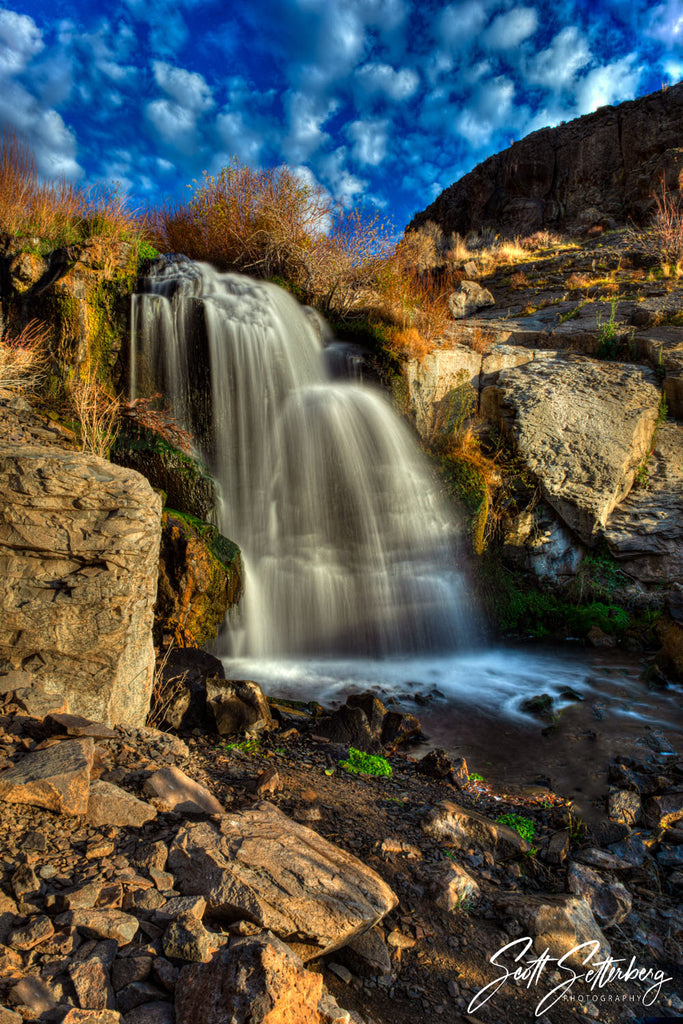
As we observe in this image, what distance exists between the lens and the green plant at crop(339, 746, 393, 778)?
10.8ft

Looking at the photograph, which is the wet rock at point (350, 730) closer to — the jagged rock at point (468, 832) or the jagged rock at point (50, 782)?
the jagged rock at point (468, 832)

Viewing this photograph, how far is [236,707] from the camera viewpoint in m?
3.52

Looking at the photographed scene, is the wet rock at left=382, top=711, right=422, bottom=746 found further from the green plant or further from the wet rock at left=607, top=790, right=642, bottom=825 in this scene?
the wet rock at left=607, top=790, right=642, bottom=825

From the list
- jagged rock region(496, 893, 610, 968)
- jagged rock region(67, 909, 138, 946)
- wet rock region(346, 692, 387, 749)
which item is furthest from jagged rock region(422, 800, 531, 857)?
jagged rock region(67, 909, 138, 946)

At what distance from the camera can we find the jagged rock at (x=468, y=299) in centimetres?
1516

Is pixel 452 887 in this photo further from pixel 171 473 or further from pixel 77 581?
pixel 171 473

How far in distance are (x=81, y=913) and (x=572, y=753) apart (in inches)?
150

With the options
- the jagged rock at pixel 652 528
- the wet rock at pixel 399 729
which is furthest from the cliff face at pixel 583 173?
the wet rock at pixel 399 729

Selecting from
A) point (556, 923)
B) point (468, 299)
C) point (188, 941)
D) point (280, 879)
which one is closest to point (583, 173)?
point (468, 299)

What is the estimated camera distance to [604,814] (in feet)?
10.7

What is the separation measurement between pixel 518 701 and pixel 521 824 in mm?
2405

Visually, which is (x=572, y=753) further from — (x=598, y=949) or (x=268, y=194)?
(x=268, y=194)

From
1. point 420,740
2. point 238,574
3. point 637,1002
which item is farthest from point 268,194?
point 637,1002
